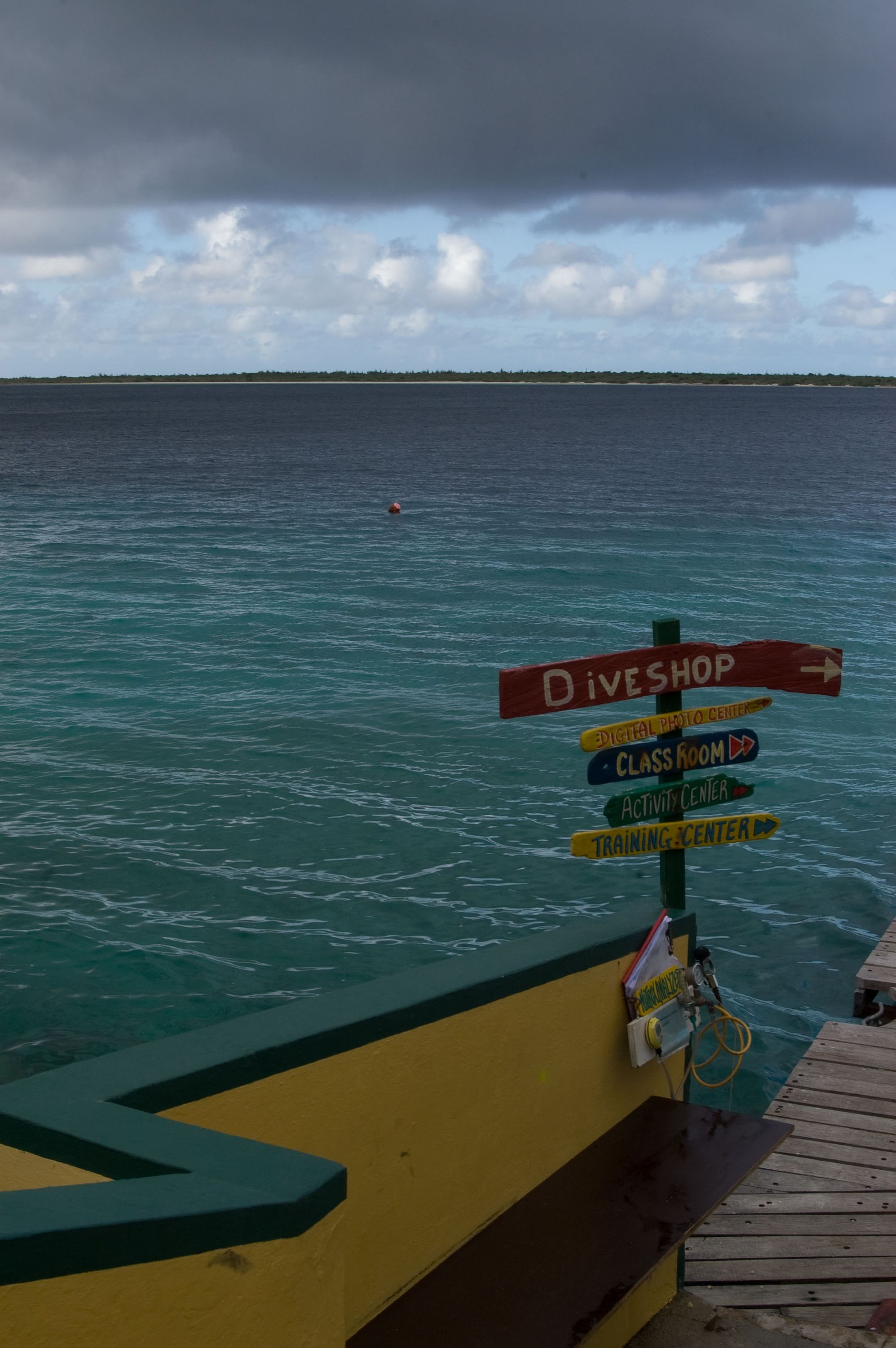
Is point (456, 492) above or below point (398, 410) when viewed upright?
below

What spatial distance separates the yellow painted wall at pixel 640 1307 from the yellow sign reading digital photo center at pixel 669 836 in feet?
4.96

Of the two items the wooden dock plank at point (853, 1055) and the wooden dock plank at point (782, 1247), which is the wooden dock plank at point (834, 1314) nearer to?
the wooden dock plank at point (782, 1247)

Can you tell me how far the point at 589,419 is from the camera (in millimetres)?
143000

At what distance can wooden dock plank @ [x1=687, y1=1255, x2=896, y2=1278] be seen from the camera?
4.84m

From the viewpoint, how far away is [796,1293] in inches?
187

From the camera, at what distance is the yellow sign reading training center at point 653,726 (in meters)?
4.92

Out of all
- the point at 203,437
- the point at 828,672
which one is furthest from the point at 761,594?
the point at 203,437

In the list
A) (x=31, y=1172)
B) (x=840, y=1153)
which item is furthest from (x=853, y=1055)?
(x=31, y=1172)

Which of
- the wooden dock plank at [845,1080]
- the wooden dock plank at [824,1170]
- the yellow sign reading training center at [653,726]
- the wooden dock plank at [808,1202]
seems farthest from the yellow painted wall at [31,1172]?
the wooden dock plank at [845,1080]

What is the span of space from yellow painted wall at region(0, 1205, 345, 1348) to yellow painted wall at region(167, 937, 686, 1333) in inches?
25.5

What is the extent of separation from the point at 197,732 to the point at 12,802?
3.29m

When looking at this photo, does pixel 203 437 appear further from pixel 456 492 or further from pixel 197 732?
pixel 197 732

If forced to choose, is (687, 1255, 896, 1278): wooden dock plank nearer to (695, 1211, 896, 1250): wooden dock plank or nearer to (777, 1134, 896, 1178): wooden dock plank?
(695, 1211, 896, 1250): wooden dock plank

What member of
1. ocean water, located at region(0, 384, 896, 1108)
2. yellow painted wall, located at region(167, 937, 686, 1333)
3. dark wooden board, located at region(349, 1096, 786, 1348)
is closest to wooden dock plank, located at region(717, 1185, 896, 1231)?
dark wooden board, located at region(349, 1096, 786, 1348)
